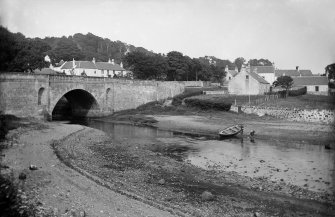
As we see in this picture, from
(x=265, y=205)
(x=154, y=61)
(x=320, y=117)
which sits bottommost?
(x=265, y=205)

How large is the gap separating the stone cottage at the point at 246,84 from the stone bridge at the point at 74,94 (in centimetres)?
1527

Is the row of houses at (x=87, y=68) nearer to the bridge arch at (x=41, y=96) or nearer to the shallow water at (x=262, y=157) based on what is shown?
the bridge arch at (x=41, y=96)

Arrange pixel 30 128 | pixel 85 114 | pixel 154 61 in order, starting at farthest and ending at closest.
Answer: pixel 154 61, pixel 85 114, pixel 30 128

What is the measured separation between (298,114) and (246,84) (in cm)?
2893

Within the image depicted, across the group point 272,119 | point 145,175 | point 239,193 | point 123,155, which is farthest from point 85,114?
point 239,193

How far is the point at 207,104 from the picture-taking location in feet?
242

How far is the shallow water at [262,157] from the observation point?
1124 inches

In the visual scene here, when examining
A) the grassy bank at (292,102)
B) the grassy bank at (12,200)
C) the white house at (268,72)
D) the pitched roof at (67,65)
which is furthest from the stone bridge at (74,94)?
the pitched roof at (67,65)

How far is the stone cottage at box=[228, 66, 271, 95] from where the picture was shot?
8604 centimetres

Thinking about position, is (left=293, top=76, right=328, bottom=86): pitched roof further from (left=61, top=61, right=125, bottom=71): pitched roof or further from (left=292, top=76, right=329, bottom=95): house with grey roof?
(left=61, top=61, right=125, bottom=71): pitched roof

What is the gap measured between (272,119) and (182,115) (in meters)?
18.4

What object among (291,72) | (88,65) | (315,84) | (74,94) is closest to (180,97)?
(74,94)

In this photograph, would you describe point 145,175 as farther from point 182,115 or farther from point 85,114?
point 85,114

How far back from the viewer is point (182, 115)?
71.7m
